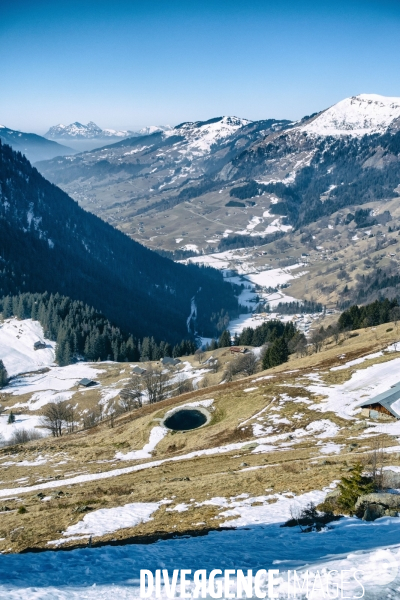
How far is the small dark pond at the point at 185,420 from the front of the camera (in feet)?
240

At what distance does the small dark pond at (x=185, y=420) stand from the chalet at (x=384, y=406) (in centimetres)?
2709

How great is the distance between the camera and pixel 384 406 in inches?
2245

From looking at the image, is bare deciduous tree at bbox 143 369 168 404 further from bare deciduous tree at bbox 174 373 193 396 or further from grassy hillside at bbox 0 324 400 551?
grassy hillside at bbox 0 324 400 551

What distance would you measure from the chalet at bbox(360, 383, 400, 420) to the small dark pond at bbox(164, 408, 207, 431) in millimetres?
27091

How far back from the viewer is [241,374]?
126 metres

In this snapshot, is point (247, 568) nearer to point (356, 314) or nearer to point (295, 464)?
point (295, 464)

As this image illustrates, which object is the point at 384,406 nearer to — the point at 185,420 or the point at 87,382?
the point at 185,420

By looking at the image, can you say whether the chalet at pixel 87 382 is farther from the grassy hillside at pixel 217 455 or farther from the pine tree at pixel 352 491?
the pine tree at pixel 352 491

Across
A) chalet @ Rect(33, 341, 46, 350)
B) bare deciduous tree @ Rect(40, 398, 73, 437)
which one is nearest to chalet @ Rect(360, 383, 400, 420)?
bare deciduous tree @ Rect(40, 398, 73, 437)

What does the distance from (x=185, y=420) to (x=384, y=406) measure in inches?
1333

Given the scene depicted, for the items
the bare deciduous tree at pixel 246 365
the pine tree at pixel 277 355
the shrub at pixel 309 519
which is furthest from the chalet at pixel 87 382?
the shrub at pixel 309 519

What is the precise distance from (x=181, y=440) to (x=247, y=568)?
4896 centimetres

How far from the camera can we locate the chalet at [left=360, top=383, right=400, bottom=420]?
56562 millimetres

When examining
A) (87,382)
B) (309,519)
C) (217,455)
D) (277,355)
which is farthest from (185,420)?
(87,382)
